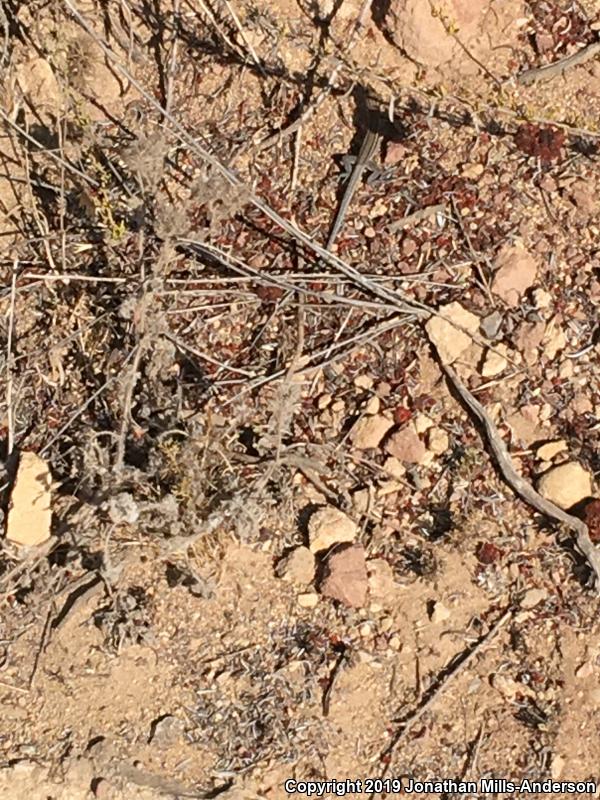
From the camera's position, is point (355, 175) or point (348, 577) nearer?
point (348, 577)

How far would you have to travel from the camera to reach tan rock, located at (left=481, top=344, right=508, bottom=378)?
2.93 m

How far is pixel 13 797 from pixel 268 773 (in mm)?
750

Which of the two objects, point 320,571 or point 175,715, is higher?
point 320,571

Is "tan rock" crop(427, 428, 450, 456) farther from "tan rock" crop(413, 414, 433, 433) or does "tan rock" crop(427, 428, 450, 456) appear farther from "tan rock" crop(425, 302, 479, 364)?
"tan rock" crop(425, 302, 479, 364)

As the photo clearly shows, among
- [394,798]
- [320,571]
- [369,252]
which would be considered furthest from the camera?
[369,252]

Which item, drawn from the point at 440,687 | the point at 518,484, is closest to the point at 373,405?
the point at 518,484

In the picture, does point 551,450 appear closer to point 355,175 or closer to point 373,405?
point 373,405

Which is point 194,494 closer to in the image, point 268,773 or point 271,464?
point 271,464

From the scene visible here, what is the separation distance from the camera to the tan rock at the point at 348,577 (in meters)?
2.81

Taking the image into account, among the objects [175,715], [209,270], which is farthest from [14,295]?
[175,715]

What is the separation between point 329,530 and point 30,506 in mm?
909

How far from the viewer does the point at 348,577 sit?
9.23 feet

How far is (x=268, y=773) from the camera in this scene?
2.75 m

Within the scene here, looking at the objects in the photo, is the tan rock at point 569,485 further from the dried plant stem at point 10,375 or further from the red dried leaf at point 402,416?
the dried plant stem at point 10,375
